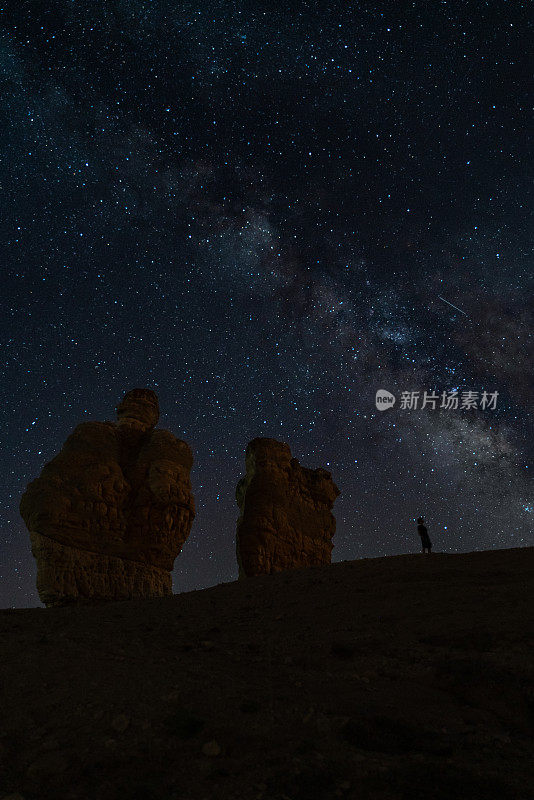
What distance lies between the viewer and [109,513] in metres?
23.8

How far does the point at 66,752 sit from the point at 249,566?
2282 centimetres

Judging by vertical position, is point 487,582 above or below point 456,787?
above

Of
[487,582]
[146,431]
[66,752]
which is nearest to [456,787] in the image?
[66,752]

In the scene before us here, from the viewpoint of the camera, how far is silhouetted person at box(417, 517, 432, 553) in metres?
20.4

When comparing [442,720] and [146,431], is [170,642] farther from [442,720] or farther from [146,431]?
[146,431]

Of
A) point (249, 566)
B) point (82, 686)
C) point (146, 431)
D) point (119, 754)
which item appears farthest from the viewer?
point (146, 431)

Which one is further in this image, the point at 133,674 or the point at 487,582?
the point at 487,582

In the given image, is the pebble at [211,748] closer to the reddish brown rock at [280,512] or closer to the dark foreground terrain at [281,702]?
the dark foreground terrain at [281,702]

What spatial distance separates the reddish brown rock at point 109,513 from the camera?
71.7ft

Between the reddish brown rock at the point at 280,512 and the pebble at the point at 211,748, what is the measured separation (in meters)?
22.5

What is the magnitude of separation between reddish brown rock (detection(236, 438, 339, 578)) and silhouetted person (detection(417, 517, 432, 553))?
8.30 m

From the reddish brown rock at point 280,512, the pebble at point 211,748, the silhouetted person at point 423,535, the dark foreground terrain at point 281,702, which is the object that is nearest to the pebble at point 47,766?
the dark foreground terrain at point 281,702

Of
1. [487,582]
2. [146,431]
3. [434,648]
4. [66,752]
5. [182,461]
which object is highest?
[146,431]

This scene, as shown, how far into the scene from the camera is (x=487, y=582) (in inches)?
466
